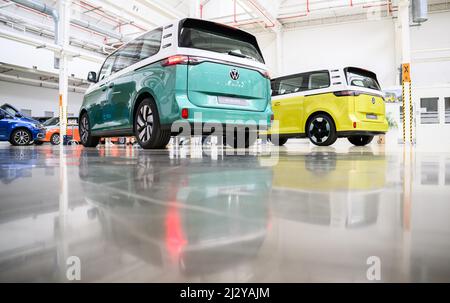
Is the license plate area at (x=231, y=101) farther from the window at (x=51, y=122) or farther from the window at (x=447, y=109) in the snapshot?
the window at (x=447, y=109)

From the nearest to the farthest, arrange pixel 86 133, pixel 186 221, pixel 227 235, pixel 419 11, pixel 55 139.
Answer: pixel 227 235 → pixel 186 221 → pixel 86 133 → pixel 419 11 → pixel 55 139

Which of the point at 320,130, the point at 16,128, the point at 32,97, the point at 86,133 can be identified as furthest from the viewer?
the point at 32,97

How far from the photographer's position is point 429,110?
51.9ft

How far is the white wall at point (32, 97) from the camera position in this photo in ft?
62.3

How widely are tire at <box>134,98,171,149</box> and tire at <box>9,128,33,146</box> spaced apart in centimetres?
815

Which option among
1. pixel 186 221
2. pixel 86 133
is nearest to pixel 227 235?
pixel 186 221

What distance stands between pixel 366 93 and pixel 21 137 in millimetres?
10226

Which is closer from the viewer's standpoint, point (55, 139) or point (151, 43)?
point (151, 43)

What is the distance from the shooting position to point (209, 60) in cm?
406

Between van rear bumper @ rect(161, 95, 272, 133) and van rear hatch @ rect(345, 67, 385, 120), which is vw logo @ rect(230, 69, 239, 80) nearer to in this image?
van rear bumper @ rect(161, 95, 272, 133)

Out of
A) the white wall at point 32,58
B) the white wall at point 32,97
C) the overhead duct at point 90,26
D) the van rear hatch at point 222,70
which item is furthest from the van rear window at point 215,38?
the white wall at point 32,97

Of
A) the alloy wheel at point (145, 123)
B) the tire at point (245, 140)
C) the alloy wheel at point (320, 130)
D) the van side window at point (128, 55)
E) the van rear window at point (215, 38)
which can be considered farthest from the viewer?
the alloy wheel at point (320, 130)

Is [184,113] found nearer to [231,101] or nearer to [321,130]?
[231,101]

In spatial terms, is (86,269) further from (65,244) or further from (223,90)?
(223,90)
